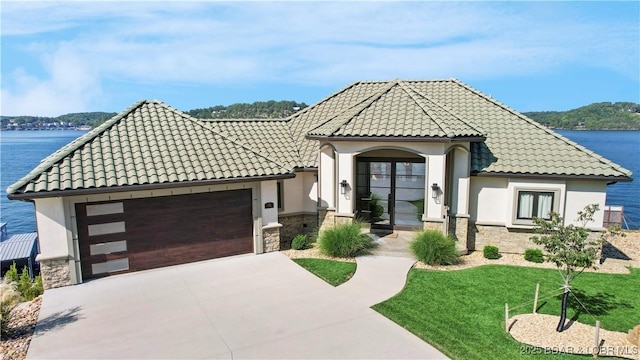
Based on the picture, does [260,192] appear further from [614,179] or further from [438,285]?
[614,179]

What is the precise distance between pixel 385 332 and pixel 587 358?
12.0 feet

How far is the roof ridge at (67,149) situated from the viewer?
9961 millimetres

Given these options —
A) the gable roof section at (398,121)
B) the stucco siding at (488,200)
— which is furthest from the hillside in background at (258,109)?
the stucco siding at (488,200)

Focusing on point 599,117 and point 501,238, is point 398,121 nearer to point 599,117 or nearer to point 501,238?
point 501,238

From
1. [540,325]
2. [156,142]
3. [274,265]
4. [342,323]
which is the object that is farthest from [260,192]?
[540,325]

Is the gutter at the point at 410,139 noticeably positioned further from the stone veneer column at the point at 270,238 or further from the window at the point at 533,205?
the stone veneer column at the point at 270,238

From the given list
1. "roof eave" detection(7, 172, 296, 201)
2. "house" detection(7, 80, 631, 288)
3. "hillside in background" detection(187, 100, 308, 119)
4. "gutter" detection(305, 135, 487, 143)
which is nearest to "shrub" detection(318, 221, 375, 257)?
"house" detection(7, 80, 631, 288)

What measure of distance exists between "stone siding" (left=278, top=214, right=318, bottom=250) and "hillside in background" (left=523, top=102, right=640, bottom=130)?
129 metres

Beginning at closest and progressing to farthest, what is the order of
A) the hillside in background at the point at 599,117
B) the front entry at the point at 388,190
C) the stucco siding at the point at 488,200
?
the stucco siding at the point at 488,200
the front entry at the point at 388,190
the hillside in background at the point at 599,117

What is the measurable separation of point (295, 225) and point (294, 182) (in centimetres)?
161

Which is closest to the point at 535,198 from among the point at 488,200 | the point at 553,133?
the point at 488,200

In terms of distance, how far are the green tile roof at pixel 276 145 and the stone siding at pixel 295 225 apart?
1.98 meters

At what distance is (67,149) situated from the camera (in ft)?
37.6

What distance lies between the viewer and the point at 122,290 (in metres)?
10.5
